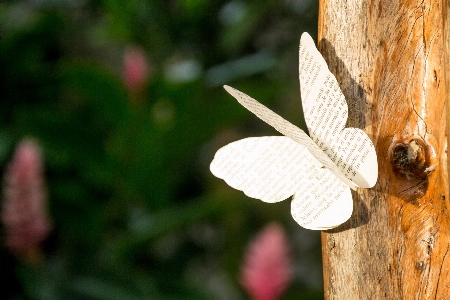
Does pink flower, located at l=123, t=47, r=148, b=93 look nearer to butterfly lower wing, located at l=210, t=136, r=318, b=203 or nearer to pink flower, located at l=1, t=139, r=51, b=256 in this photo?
pink flower, located at l=1, t=139, r=51, b=256

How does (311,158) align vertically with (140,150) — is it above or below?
above

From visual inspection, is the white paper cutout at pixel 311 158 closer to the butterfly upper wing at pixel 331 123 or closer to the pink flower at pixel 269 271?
the butterfly upper wing at pixel 331 123

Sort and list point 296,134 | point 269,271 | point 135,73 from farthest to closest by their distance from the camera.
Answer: point 135,73 → point 269,271 → point 296,134

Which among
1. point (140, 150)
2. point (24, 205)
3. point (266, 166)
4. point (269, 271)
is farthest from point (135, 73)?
point (266, 166)

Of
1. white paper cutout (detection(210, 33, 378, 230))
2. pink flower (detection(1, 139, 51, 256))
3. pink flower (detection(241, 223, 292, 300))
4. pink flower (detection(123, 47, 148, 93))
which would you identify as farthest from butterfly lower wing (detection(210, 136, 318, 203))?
pink flower (detection(123, 47, 148, 93))

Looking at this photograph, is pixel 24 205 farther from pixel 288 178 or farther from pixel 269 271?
pixel 288 178

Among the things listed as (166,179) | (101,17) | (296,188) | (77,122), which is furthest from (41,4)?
(296,188)

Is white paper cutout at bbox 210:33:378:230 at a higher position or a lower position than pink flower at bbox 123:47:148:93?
higher
